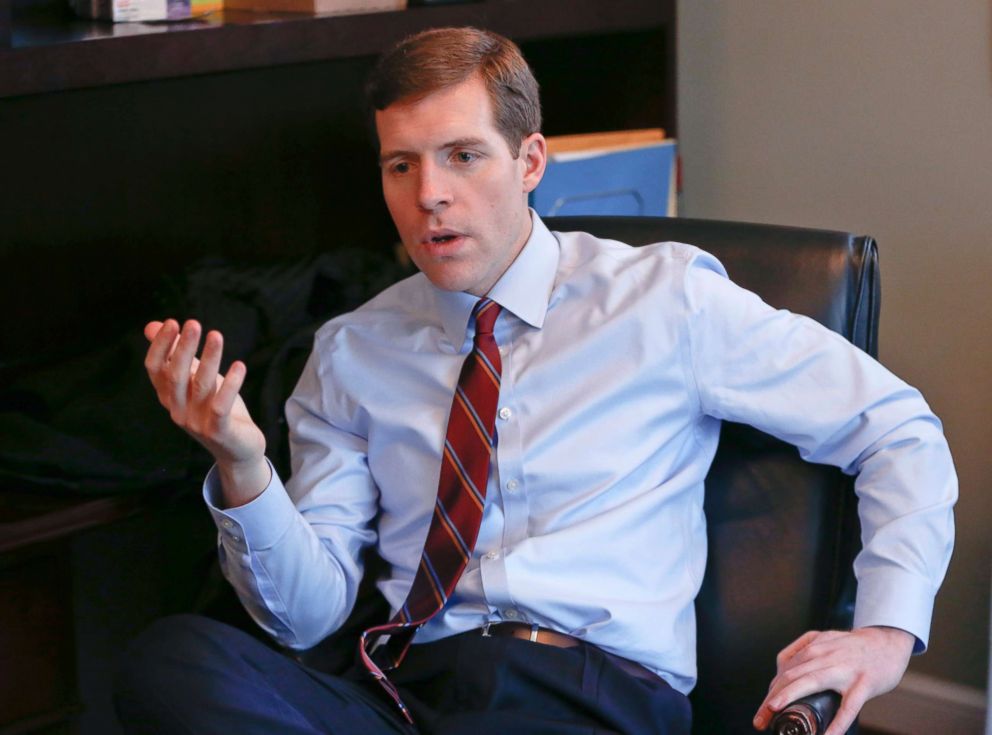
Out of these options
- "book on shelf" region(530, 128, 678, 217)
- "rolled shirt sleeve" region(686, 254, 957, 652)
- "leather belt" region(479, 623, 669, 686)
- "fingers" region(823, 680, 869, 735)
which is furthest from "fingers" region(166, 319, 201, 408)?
"book on shelf" region(530, 128, 678, 217)

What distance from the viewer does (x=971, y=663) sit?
2379 millimetres

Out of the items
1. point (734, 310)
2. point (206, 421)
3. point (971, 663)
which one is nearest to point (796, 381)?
point (734, 310)

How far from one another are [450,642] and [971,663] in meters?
1.25

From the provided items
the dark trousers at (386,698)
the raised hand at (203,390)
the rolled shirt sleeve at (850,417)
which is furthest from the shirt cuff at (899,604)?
the raised hand at (203,390)

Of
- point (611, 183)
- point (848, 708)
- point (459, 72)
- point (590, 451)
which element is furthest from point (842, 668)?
point (611, 183)

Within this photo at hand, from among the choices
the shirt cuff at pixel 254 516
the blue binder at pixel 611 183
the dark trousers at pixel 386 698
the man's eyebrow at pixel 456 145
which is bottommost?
the dark trousers at pixel 386 698

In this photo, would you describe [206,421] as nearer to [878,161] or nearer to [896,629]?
[896,629]

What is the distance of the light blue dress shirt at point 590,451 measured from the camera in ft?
4.83

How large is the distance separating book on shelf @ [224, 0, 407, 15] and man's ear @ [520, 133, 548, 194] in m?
0.46

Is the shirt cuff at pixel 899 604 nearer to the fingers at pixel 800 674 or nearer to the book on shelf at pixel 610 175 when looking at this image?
the fingers at pixel 800 674

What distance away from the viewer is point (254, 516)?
1.42 m

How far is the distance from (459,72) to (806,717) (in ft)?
2.54

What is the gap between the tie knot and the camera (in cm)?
157

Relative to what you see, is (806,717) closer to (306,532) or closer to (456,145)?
(306,532)
